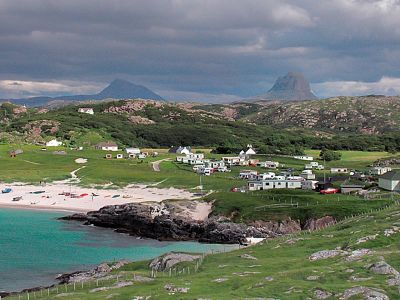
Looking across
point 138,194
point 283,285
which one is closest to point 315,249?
point 283,285

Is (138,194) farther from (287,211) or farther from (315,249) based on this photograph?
(315,249)

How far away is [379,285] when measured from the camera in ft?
133

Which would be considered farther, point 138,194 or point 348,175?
point 348,175

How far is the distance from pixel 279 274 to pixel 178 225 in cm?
5848

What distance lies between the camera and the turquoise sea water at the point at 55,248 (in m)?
73.4

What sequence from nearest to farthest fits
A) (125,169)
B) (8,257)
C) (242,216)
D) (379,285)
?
1. (379,285)
2. (8,257)
3. (242,216)
4. (125,169)

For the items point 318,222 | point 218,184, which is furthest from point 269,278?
point 218,184

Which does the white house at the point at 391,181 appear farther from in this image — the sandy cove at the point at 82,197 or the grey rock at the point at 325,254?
the grey rock at the point at 325,254

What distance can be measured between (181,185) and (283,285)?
344 feet

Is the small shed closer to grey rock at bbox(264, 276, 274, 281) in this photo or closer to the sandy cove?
the sandy cove

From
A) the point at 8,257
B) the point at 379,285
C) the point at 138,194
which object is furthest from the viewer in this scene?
the point at 138,194

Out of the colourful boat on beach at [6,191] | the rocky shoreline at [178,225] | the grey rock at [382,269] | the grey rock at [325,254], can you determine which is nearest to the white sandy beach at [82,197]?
the colourful boat on beach at [6,191]

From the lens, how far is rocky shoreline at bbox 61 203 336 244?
96688mm

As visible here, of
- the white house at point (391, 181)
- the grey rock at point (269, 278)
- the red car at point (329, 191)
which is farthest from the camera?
the red car at point (329, 191)
